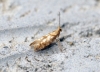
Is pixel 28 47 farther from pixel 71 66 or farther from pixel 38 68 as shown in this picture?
pixel 71 66

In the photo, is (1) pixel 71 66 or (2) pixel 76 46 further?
(2) pixel 76 46

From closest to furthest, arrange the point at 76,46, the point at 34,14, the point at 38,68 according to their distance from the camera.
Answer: the point at 38,68, the point at 76,46, the point at 34,14

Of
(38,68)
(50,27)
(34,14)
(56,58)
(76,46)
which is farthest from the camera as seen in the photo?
(34,14)

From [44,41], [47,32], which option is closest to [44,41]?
[44,41]

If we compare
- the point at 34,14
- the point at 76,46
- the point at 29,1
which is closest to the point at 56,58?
the point at 76,46

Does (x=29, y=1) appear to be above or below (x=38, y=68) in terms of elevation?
above

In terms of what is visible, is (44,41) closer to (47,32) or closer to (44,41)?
(44,41)

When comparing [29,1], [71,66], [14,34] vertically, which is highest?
[29,1]

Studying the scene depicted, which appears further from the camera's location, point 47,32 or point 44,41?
point 47,32
